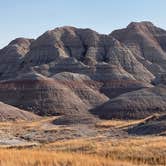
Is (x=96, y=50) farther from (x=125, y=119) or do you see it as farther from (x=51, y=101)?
(x=125, y=119)

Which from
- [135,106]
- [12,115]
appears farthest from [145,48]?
[12,115]

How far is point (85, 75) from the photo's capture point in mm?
134250

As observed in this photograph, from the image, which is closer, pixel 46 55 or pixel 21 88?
pixel 21 88

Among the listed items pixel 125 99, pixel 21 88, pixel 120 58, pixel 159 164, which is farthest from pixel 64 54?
pixel 159 164

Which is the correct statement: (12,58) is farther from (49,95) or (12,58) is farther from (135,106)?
(135,106)

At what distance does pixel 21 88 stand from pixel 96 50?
53.8 meters

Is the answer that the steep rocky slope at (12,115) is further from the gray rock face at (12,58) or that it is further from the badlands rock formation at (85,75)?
the gray rock face at (12,58)

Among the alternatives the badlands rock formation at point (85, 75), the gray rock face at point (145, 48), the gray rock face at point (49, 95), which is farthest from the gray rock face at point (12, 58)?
the gray rock face at point (49, 95)

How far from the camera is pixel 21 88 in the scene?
116 meters

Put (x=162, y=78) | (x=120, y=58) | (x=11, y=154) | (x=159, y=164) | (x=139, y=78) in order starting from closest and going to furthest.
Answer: (x=11, y=154)
(x=159, y=164)
(x=162, y=78)
(x=139, y=78)
(x=120, y=58)

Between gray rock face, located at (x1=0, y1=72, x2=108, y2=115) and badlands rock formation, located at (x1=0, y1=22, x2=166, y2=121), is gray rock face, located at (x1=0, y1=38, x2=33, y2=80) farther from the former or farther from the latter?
gray rock face, located at (x1=0, y1=72, x2=108, y2=115)

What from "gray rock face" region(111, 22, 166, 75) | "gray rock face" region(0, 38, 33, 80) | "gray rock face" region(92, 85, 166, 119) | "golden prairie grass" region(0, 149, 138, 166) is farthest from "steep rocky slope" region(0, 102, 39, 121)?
"gray rock face" region(111, 22, 166, 75)

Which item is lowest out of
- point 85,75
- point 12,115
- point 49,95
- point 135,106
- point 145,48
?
point 12,115

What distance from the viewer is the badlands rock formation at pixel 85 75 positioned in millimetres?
104062
